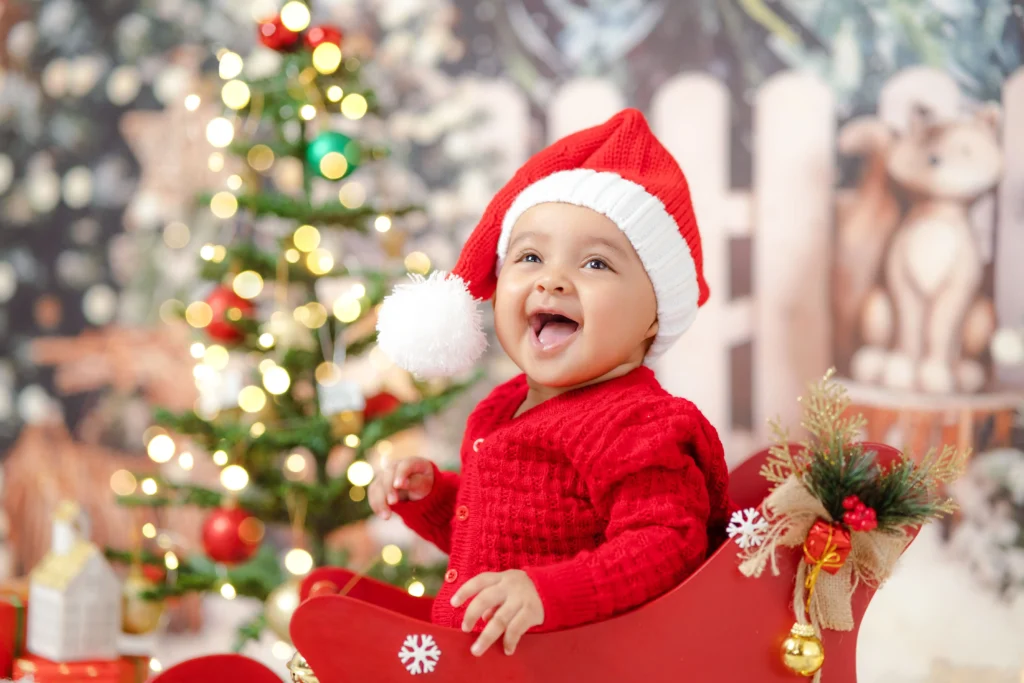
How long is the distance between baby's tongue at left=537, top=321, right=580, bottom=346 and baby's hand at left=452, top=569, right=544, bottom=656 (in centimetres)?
32

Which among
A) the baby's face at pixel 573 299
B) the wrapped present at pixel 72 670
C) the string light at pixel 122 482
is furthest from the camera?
the string light at pixel 122 482

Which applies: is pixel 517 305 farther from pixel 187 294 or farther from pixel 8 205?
Result: pixel 8 205

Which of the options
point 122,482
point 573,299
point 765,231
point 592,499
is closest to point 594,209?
point 573,299

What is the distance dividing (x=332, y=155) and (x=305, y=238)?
199 mm

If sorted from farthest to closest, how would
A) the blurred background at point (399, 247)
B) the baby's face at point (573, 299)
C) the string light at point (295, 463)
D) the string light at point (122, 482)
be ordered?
the string light at point (122, 482) < the string light at point (295, 463) < the blurred background at point (399, 247) < the baby's face at point (573, 299)

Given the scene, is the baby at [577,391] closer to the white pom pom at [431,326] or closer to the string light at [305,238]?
the white pom pom at [431,326]

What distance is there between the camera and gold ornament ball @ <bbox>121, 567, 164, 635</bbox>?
6.89 ft

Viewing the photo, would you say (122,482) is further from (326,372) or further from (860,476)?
(860,476)

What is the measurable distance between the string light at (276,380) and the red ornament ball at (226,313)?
0.10 metres

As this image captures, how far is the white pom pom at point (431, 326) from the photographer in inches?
50.0

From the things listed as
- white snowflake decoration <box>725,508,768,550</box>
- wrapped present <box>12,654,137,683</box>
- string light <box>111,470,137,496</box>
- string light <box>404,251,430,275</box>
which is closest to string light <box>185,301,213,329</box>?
string light <box>404,251,430,275</box>

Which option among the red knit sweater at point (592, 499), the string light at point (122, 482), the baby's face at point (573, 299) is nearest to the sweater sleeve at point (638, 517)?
the red knit sweater at point (592, 499)

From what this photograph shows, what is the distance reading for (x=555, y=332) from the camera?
4.03 feet

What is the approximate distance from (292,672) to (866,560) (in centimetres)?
67
